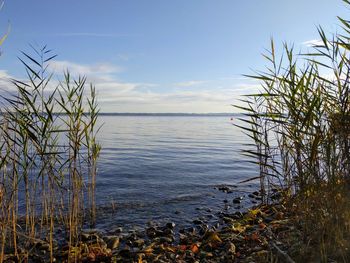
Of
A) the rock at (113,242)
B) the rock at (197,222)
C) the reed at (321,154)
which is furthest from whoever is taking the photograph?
the rock at (197,222)

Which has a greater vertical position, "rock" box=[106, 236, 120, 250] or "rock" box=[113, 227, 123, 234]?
"rock" box=[106, 236, 120, 250]

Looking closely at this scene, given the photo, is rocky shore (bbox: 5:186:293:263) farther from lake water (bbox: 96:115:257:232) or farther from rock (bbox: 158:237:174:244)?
lake water (bbox: 96:115:257:232)

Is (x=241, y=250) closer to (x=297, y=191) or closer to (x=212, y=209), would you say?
(x=297, y=191)

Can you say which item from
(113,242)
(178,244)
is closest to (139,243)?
(113,242)

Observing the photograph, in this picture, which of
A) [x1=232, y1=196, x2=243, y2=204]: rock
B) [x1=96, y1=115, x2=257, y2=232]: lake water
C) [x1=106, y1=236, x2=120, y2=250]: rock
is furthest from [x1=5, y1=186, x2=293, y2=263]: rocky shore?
[x1=232, y1=196, x2=243, y2=204]: rock

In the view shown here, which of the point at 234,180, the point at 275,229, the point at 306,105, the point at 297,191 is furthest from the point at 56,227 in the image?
the point at 234,180

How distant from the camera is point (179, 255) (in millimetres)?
6570

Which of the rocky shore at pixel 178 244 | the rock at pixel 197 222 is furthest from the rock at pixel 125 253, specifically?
the rock at pixel 197 222

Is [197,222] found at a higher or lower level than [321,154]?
lower

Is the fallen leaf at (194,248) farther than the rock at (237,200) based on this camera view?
No

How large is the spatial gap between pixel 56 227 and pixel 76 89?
414 cm

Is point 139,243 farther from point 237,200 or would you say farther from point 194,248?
point 237,200

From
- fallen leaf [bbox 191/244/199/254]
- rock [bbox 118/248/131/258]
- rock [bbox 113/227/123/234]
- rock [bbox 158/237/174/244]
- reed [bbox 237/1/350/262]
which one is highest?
reed [bbox 237/1/350/262]

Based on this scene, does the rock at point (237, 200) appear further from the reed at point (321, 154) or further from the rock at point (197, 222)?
the reed at point (321, 154)
